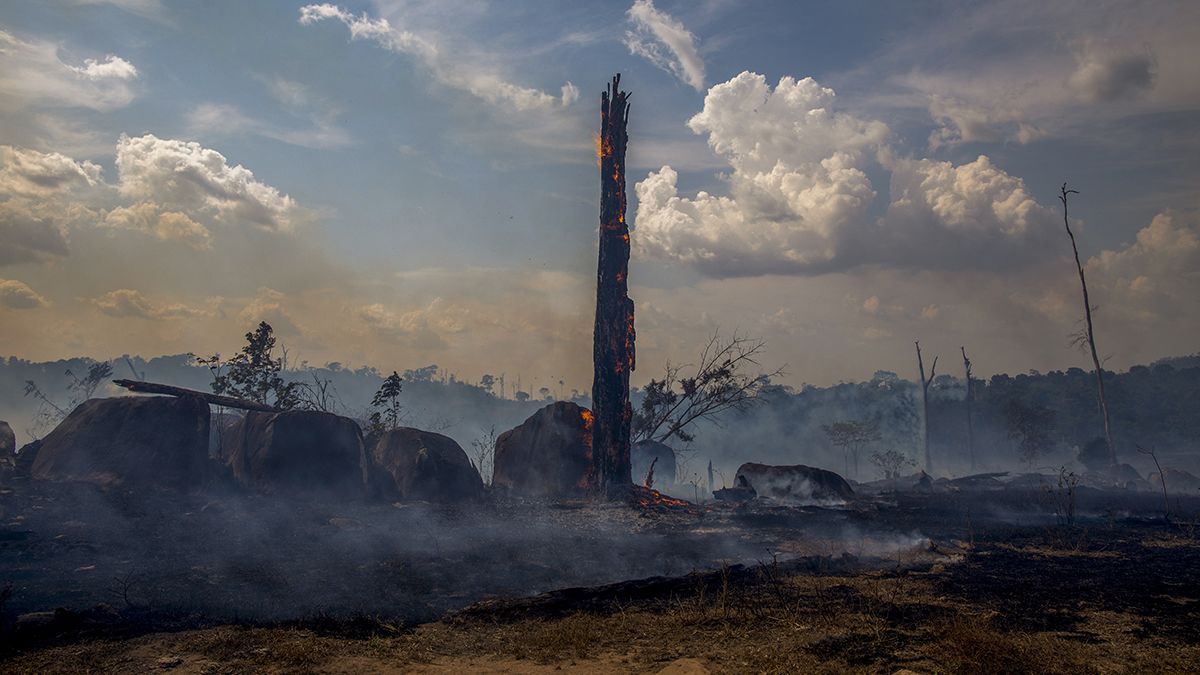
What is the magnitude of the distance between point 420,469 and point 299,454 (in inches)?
143

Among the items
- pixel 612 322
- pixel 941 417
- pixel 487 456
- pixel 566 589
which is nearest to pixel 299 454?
pixel 612 322

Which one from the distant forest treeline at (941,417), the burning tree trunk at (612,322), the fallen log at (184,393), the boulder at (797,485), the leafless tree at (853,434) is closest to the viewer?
the fallen log at (184,393)

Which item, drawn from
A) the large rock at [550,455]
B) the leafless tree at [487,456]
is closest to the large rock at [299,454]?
the leafless tree at [487,456]

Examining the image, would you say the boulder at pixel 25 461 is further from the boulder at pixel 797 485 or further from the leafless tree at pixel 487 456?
the boulder at pixel 797 485

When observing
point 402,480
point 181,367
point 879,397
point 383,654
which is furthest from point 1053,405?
point 181,367

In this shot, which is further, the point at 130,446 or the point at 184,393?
the point at 184,393

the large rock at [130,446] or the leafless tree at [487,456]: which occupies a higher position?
the large rock at [130,446]

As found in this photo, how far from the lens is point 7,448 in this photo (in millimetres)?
18250

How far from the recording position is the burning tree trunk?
888 inches

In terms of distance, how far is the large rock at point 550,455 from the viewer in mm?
23891

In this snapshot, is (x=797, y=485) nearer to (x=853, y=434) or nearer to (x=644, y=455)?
(x=644, y=455)

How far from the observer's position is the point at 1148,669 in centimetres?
631

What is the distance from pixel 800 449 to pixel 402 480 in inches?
2187

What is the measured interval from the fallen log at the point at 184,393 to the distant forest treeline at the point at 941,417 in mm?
16309
